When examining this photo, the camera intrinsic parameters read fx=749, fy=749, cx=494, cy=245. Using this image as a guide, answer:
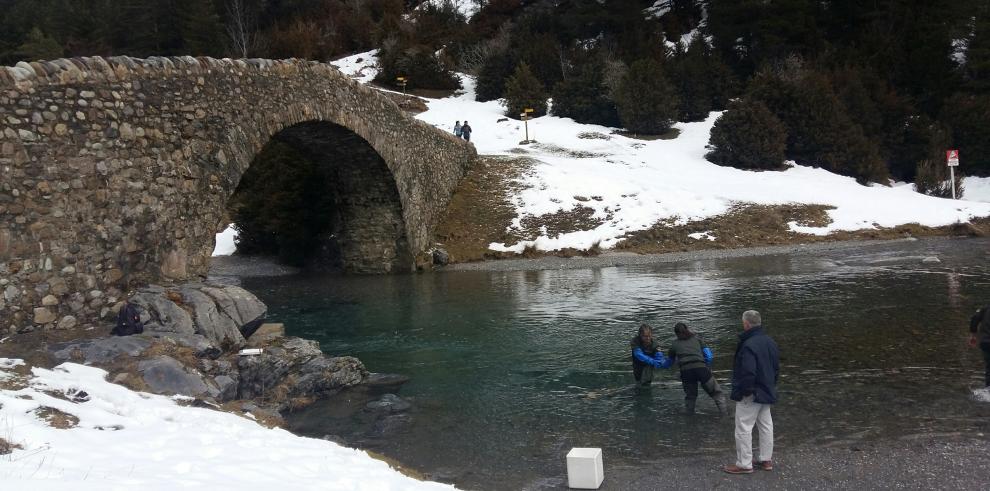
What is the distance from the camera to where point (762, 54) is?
158ft

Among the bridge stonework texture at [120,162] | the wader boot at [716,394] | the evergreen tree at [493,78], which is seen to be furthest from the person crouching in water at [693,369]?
the evergreen tree at [493,78]

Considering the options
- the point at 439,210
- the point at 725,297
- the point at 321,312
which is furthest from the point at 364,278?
the point at 725,297

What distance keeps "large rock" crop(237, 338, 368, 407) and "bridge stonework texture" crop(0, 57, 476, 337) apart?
268 cm

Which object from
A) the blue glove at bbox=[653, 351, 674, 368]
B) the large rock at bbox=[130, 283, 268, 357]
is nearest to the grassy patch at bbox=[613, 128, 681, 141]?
the large rock at bbox=[130, 283, 268, 357]

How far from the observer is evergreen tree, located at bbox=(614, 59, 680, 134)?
40.7 m

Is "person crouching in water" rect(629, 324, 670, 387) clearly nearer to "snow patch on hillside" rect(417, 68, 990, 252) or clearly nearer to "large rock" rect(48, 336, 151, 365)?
"large rock" rect(48, 336, 151, 365)

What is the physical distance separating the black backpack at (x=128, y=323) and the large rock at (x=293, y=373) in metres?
1.39

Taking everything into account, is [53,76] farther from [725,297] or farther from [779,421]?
[725,297]

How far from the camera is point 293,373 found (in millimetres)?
10539

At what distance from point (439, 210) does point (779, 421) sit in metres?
20.1

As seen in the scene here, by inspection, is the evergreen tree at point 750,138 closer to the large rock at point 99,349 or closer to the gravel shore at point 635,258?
the gravel shore at point 635,258

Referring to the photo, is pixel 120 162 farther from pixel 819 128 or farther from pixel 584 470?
pixel 819 128

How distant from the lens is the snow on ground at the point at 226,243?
2936 centimetres

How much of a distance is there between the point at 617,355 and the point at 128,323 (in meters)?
7.02
